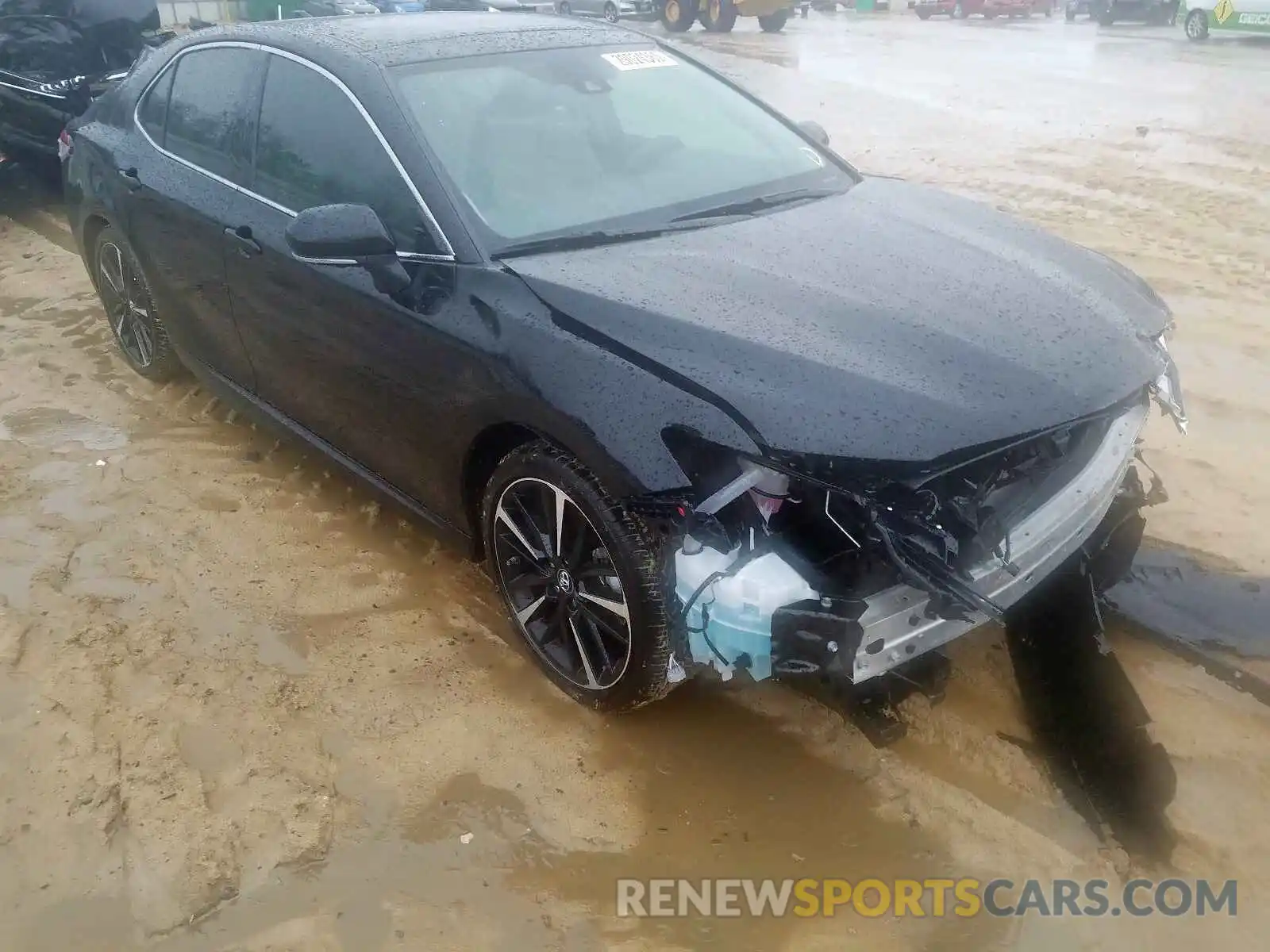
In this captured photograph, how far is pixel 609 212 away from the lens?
10.4 feet

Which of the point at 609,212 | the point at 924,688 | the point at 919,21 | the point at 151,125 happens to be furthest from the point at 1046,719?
the point at 919,21

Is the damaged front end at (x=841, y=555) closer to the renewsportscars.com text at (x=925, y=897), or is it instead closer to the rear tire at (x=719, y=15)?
the renewsportscars.com text at (x=925, y=897)

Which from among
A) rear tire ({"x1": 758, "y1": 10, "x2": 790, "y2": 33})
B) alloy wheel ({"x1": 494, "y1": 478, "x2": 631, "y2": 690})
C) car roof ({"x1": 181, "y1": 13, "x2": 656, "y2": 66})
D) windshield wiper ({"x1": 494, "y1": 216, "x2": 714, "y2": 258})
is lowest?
alloy wheel ({"x1": 494, "y1": 478, "x2": 631, "y2": 690})

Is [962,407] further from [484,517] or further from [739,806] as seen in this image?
[484,517]

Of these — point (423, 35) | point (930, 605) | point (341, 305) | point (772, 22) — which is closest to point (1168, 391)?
point (930, 605)

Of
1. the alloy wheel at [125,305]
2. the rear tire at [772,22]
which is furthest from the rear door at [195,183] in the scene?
the rear tire at [772,22]

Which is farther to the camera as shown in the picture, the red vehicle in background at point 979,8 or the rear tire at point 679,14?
the red vehicle in background at point 979,8

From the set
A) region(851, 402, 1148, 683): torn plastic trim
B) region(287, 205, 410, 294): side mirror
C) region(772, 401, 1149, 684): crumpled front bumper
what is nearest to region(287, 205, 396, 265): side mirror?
region(287, 205, 410, 294): side mirror

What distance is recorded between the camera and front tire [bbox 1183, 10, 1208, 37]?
19.1 metres

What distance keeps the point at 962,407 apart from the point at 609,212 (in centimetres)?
137

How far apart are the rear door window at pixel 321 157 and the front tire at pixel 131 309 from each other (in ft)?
4.73

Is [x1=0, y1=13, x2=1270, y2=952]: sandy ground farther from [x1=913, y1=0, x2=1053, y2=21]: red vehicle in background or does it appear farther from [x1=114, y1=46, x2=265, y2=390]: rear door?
[x1=913, y1=0, x2=1053, y2=21]: red vehicle in background

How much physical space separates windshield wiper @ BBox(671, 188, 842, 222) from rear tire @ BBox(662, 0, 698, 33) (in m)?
22.1

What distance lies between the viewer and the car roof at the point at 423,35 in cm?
341
